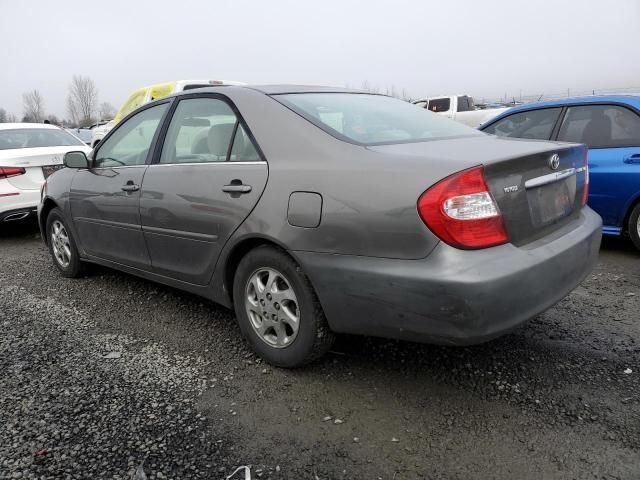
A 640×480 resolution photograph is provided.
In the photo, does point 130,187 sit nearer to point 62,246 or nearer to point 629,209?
point 62,246

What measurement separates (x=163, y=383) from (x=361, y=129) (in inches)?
68.3

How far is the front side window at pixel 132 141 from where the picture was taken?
11.9 feet

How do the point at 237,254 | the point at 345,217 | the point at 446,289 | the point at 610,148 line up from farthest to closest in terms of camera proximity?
the point at 610,148 < the point at 237,254 < the point at 345,217 < the point at 446,289

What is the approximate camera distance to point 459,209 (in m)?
2.14

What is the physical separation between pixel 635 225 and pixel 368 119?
309 cm

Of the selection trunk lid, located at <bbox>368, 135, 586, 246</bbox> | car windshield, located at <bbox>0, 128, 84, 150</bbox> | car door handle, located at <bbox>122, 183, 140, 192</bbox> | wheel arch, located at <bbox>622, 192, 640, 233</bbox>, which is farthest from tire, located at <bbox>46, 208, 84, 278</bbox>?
wheel arch, located at <bbox>622, 192, 640, 233</bbox>

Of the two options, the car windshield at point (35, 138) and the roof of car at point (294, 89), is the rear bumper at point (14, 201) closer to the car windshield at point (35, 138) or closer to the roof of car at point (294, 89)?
the car windshield at point (35, 138)

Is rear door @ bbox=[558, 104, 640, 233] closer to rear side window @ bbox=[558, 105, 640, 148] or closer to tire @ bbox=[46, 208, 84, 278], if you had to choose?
rear side window @ bbox=[558, 105, 640, 148]

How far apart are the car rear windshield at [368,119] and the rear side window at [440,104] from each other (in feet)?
47.7

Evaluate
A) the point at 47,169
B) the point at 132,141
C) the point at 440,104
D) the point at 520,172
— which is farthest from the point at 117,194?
the point at 440,104

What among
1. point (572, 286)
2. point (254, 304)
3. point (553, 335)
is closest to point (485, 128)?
point (553, 335)

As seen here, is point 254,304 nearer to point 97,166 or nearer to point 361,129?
point 361,129

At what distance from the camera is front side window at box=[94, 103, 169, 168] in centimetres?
364

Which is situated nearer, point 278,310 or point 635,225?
point 278,310
